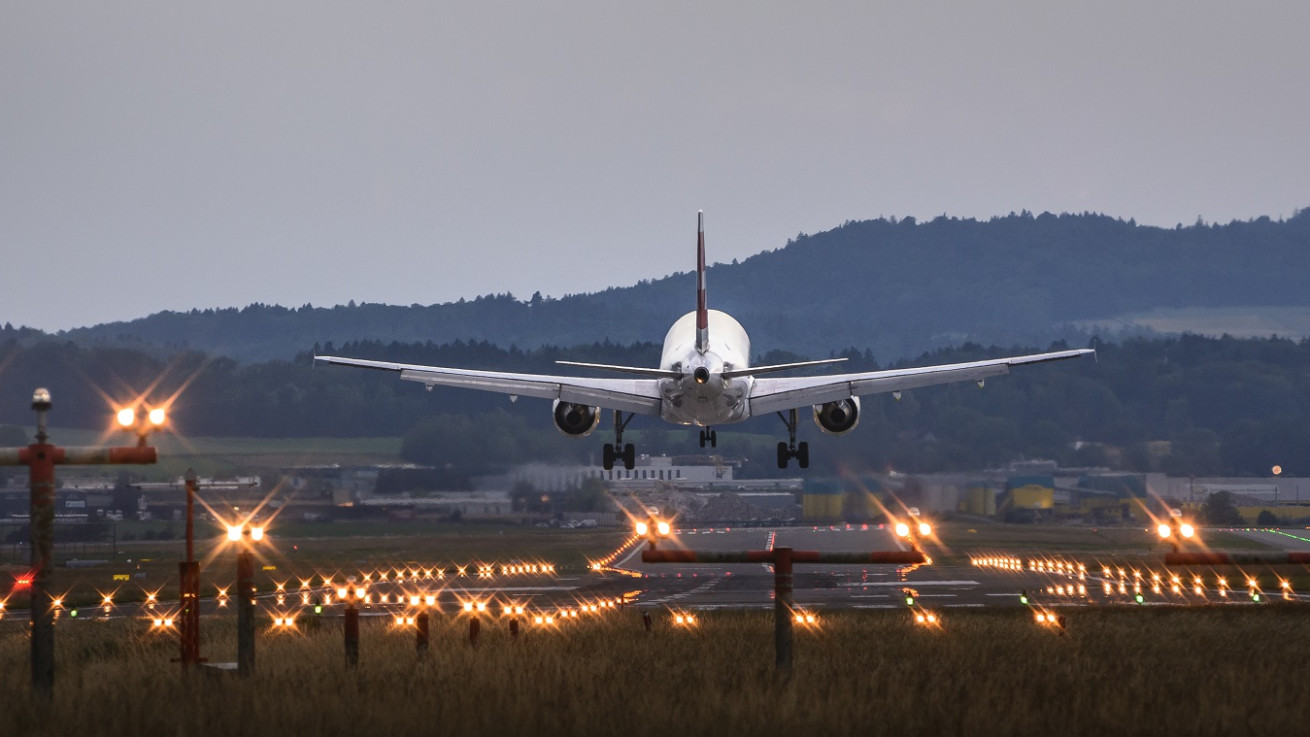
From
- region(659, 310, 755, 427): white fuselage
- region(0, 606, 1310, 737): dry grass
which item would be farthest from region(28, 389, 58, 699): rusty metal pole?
region(659, 310, 755, 427): white fuselage

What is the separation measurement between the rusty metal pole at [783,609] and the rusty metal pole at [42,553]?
796cm

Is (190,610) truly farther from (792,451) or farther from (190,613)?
(792,451)

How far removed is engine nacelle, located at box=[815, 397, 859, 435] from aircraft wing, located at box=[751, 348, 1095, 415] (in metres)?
0.40

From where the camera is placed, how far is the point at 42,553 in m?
17.8

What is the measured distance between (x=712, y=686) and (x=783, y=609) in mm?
1666

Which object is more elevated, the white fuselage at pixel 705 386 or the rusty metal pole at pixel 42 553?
the white fuselage at pixel 705 386

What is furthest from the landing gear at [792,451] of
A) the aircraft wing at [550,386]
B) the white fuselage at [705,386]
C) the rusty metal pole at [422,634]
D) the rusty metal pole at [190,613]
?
the rusty metal pole at [190,613]

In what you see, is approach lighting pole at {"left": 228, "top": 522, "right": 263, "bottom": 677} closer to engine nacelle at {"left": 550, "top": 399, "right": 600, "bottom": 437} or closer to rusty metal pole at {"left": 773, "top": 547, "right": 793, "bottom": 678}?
rusty metal pole at {"left": 773, "top": 547, "right": 793, "bottom": 678}

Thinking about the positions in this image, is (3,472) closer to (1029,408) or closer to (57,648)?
(57,648)

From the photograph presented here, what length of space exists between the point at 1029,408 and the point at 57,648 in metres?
168

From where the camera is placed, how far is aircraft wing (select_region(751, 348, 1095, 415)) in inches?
2291

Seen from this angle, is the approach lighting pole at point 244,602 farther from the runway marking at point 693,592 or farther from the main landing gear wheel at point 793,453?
the main landing gear wheel at point 793,453

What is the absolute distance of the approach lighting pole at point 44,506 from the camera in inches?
696

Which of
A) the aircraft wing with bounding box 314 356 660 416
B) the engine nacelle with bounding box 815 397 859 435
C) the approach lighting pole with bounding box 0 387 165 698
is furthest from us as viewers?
the engine nacelle with bounding box 815 397 859 435
